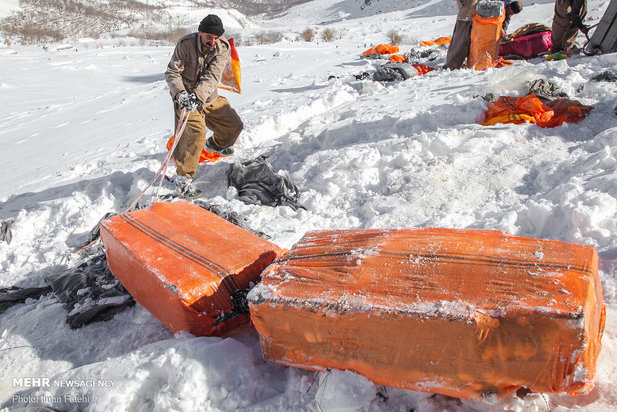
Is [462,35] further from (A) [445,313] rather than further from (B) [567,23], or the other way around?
(A) [445,313]

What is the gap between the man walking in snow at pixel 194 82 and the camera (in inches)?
142

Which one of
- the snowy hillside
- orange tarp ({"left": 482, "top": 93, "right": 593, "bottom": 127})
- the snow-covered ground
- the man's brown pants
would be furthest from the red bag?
the snowy hillside

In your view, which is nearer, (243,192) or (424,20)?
(243,192)

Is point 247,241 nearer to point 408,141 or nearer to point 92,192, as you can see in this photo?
point 408,141

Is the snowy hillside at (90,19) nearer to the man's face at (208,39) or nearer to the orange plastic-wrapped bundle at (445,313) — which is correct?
the man's face at (208,39)

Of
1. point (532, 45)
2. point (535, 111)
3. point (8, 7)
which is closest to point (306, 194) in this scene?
point (535, 111)

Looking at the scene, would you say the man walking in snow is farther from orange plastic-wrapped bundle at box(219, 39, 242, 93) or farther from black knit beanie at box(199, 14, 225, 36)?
orange plastic-wrapped bundle at box(219, 39, 242, 93)

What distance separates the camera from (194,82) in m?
3.94

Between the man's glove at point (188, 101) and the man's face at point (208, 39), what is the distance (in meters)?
0.46

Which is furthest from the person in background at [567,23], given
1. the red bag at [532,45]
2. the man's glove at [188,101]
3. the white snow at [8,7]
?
the white snow at [8,7]

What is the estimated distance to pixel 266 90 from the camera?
7367mm

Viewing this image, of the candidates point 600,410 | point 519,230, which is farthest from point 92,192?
point 600,410

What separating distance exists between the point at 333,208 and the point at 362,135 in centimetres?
130

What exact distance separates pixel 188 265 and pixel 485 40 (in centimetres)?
622
